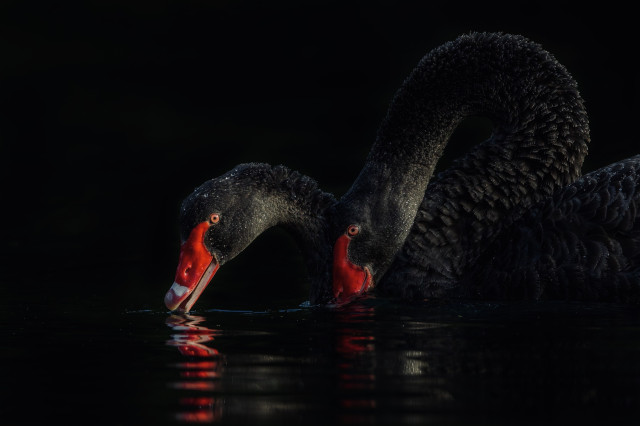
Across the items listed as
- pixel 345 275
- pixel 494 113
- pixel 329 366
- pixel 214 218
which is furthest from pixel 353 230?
pixel 329 366

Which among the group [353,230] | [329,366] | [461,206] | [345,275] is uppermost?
[461,206]

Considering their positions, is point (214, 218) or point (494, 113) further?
point (494, 113)

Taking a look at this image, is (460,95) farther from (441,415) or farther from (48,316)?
(441,415)

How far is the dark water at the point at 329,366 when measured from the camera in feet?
11.5

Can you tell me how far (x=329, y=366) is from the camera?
4.30 metres

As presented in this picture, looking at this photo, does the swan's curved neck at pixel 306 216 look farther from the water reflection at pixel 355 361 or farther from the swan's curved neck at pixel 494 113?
the water reflection at pixel 355 361

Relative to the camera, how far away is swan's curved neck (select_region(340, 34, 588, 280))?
7.21 meters

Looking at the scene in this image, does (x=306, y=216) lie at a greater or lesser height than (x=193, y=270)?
greater

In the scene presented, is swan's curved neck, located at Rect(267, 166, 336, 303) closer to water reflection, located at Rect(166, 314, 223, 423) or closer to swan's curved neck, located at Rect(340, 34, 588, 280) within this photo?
swan's curved neck, located at Rect(340, 34, 588, 280)

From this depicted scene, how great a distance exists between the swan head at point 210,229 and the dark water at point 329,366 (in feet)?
0.90

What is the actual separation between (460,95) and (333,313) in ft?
6.37

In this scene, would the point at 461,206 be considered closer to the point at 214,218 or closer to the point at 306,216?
the point at 306,216

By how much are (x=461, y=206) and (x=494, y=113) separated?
0.76m

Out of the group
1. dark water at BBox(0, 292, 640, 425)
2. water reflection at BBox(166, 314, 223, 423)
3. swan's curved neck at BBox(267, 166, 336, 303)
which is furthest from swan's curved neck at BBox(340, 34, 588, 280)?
water reflection at BBox(166, 314, 223, 423)
